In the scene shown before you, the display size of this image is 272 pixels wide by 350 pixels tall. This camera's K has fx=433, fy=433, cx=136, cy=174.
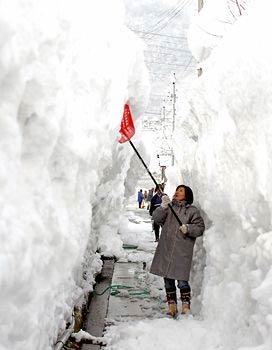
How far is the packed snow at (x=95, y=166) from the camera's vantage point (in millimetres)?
2281

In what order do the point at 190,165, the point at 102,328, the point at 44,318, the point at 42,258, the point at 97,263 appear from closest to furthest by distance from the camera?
the point at 42,258, the point at 44,318, the point at 102,328, the point at 190,165, the point at 97,263

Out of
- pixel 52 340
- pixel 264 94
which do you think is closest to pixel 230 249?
pixel 264 94

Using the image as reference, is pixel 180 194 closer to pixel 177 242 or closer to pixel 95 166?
pixel 177 242

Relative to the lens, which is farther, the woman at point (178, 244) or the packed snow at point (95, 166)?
the woman at point (178, 244)

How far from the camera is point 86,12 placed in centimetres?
414

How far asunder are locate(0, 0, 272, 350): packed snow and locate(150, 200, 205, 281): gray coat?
10.0 inches

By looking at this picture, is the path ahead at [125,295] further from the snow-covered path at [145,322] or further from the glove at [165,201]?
the glove at [165,201]

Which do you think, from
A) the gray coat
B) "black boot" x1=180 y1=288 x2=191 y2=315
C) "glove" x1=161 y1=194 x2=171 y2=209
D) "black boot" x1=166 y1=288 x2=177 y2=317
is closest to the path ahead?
"black boot" x1=166 y1=288 x2=177 y2=317

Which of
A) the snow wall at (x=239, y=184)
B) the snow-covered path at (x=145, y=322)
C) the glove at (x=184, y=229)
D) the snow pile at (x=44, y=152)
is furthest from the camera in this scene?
the glove at (x=184, y=229)

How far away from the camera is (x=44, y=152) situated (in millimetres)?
2680

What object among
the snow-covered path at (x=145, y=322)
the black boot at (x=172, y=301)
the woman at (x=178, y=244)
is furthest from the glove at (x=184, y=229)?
the snow-covered path at (x=145, y=322)

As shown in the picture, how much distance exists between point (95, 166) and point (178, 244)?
1646 mm

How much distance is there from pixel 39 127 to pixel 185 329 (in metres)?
2.78

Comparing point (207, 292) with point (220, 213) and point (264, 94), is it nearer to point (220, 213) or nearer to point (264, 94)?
point (220, 213)
